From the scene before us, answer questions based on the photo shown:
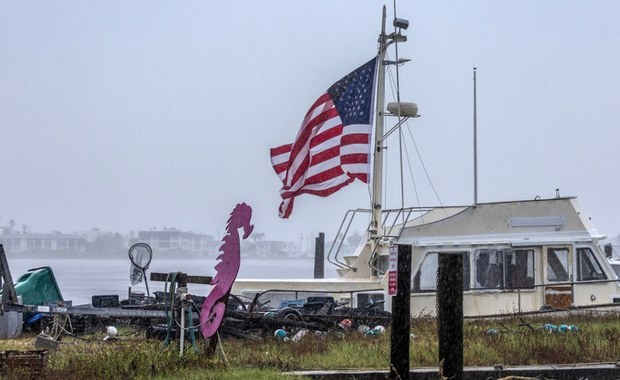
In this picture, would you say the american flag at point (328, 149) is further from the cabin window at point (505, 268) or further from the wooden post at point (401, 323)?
the wooden post at point (401, 323)

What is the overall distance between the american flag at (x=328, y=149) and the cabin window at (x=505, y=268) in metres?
3.43

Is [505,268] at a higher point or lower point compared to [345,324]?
higher

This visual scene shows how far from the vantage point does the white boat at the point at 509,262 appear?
68.8ft

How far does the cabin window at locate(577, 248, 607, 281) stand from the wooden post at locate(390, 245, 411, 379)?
1071 cm

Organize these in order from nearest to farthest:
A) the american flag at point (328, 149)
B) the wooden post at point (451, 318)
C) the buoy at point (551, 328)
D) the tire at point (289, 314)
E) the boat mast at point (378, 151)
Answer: the wooden post at point (451, 318) → the buoy at point (551, 328) → the tire at point (289, 314) → the american flag at point (328, 149) → the boat mast at point (378, 151)

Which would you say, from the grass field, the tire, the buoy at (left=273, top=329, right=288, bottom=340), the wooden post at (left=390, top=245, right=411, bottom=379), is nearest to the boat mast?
the tire

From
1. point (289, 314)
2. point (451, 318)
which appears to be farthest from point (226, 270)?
point (289, 314)

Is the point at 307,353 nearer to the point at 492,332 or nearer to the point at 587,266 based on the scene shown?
the point at 492,332

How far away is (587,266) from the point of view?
21.2 m

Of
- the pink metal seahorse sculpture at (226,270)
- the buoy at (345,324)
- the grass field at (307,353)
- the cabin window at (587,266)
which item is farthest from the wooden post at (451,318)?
the cabin window at (587,266)

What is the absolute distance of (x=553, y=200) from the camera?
70.2 feet

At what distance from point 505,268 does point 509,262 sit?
16 cm

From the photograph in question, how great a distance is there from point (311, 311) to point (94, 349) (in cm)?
619

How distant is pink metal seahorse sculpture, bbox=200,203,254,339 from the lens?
12.8 meters
